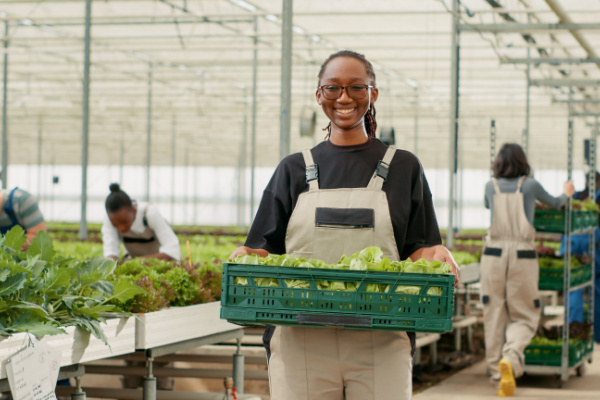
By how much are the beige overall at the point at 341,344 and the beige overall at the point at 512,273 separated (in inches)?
164

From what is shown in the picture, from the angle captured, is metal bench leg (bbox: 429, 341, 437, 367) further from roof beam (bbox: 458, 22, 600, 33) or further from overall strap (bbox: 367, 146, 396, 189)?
overall strap (bbox: 367, 146, 396, 189)

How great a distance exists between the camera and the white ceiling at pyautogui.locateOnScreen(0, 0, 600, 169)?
13383 millimetres

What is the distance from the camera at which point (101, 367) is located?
498 cm

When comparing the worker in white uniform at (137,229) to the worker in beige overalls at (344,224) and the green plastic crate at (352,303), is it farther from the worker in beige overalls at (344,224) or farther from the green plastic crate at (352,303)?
the green plastic crate at (352,303)

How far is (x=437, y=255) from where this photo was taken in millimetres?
2252

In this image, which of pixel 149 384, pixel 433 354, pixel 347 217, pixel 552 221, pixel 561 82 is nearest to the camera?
pixel 347 217

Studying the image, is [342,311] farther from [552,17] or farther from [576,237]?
[552,17]

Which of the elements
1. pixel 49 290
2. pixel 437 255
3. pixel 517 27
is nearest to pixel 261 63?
pixel 517 27

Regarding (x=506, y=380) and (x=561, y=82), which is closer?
(x=506, y=380)

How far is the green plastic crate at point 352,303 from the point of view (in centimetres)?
206

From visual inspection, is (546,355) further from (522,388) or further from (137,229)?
(137,229)

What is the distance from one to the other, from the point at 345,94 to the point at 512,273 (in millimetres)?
4296

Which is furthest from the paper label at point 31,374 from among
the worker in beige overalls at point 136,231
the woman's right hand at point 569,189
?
the woman's right hand at point 569,189

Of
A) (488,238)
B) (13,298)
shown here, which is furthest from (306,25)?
(13,298)
